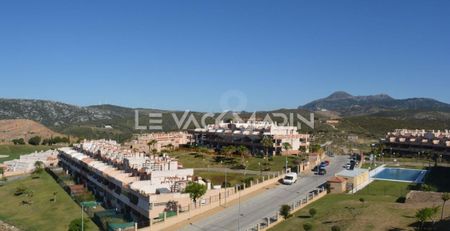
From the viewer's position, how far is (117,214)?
5291cm

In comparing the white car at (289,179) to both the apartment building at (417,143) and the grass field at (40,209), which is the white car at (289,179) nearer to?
the grass field at (40,209)

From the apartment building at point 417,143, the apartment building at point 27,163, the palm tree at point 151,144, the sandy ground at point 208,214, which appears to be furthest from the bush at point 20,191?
the apartment building at point 417,143

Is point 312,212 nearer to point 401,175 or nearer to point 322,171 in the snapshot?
point 322,171

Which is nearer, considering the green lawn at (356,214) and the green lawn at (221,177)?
the green lawn at (356,214)

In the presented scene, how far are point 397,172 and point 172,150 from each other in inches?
1967

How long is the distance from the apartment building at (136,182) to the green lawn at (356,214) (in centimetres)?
1213

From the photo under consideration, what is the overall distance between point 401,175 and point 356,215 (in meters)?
31.8

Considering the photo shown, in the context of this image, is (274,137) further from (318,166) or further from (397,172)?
(397,172)

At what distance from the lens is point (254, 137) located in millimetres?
104312

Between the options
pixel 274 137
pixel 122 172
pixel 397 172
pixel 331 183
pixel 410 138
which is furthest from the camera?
pixel 410 138

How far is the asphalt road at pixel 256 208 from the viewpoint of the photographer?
150ft

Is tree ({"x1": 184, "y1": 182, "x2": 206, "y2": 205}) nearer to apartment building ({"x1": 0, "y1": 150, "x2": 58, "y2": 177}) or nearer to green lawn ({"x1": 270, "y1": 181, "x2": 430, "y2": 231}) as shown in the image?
green lawn ({"x1": 270, "y1": 181, "x2": 430, "y2": 231})

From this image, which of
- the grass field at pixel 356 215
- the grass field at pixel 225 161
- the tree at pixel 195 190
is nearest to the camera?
the grass field at pixel 356 215

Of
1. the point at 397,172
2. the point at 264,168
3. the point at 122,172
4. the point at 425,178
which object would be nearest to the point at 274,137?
the point at 264,168
